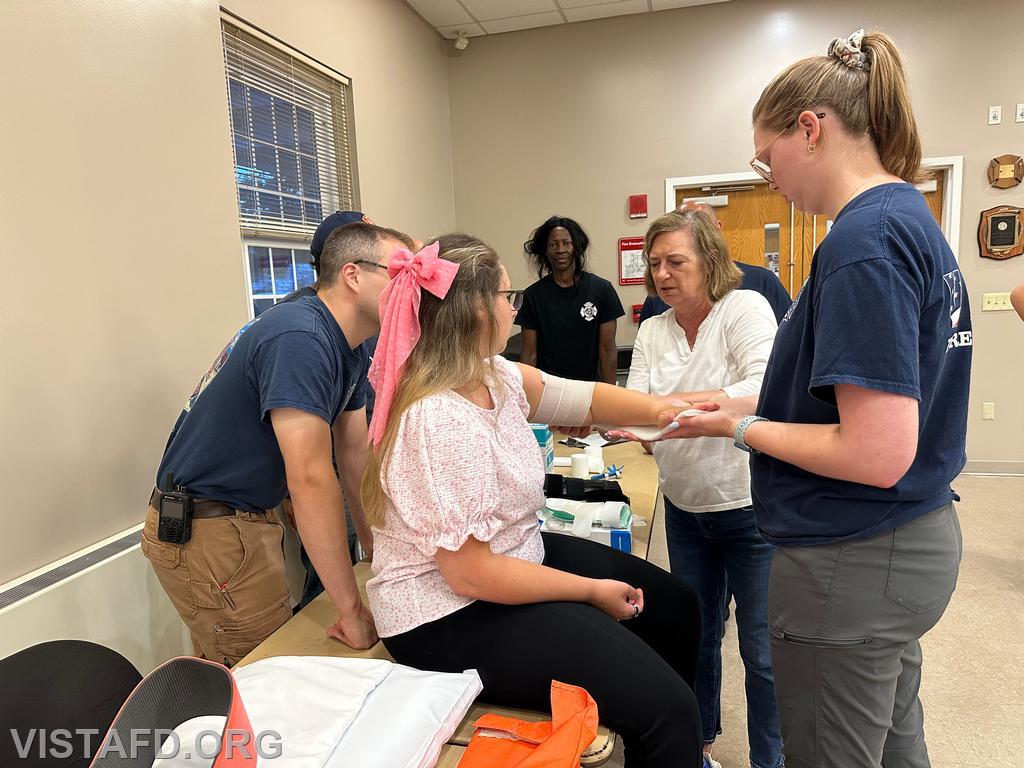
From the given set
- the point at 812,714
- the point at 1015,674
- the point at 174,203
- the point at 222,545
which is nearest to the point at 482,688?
the point at 812,714

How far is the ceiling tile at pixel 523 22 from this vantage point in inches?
185

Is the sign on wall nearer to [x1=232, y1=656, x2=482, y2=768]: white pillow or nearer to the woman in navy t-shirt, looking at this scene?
the woman in navy t-shirt

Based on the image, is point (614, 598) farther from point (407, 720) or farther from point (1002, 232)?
A: point (1002, 232)

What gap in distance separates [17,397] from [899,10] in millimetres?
5503

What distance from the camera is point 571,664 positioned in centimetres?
113

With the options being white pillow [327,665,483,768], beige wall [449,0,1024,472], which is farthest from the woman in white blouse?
beige wall [449,0,1024,472]

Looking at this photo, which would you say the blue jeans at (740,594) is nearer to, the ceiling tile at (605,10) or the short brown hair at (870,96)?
the short brown hair at (870,96)

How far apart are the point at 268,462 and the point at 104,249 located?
3.42 feet

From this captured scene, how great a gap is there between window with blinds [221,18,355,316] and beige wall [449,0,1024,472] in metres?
1.73

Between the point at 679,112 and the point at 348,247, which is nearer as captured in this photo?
the point at 348,247

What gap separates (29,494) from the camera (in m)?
1.82

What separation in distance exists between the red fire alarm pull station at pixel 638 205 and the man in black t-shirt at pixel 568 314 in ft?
3.41

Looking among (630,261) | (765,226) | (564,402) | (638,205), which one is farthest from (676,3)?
(564,402)

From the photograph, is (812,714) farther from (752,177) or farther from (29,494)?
(752,177)
